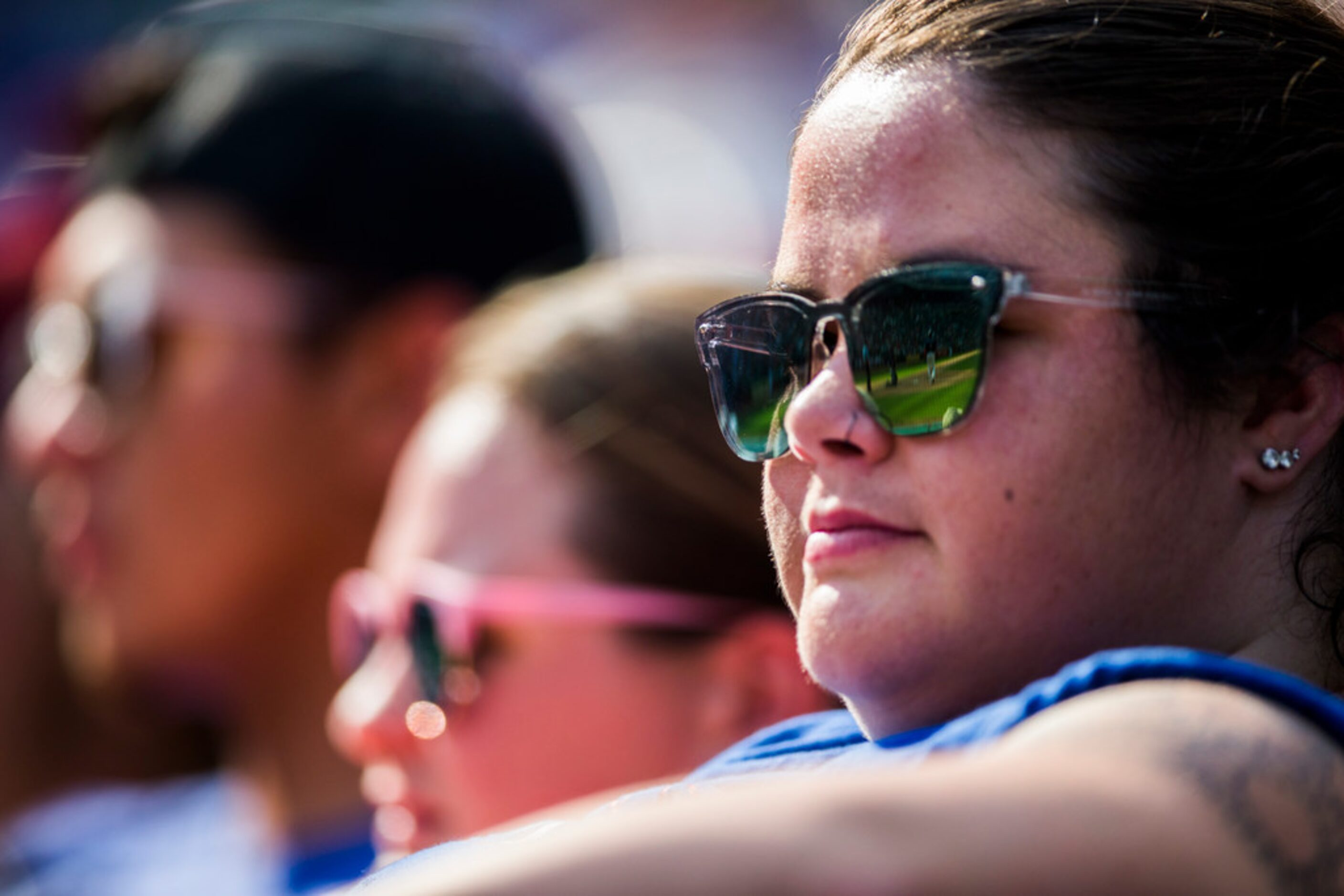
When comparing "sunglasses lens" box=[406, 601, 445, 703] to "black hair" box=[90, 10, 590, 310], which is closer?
"sunglasses lens" box=[406, 601, 445, 703]

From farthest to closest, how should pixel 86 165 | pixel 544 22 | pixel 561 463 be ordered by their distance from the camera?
pixel 544 22, pixel 86 165, pixel 561 463

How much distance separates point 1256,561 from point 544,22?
24.0ft

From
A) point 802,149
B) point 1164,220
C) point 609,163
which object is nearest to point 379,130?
point 802,149

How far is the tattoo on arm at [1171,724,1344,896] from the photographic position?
1.02 meters

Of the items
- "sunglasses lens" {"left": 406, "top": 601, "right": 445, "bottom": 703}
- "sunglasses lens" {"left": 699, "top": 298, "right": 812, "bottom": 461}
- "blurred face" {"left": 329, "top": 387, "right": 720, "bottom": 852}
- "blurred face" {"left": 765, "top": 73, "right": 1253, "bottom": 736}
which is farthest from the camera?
"sunglasses lens" {"left": 406, "top": 601, "right": 445, "bottom": 703}

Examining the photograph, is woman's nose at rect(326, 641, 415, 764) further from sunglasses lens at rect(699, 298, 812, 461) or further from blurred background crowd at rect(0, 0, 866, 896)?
sunglasses lens at rect(699, 298, 812, 461)

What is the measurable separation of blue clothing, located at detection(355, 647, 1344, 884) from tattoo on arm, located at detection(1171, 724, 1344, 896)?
47mm

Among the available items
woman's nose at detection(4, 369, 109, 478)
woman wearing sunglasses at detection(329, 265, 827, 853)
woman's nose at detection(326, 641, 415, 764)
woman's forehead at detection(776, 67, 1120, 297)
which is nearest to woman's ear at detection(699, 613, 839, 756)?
woman wearing sunglasses at detection(329, 265, 827, 853)

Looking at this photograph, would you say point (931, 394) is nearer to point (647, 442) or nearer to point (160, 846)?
point (647, 442)

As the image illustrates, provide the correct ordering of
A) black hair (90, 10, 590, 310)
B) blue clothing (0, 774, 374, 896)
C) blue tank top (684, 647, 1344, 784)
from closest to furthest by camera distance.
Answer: blue tank top (684, 647, 1344, 784)
blue clothing (0, 774, 374, 896)
black hair (90, 10, 590, 310)

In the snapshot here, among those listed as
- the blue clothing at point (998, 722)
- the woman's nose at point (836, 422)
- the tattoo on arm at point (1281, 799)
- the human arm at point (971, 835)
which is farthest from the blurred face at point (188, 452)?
the tattoo on arm at point (1281, 799)

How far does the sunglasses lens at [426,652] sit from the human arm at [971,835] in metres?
1.51

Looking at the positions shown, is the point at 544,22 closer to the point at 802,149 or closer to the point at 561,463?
the point at 561,463

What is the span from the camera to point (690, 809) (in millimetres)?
927
